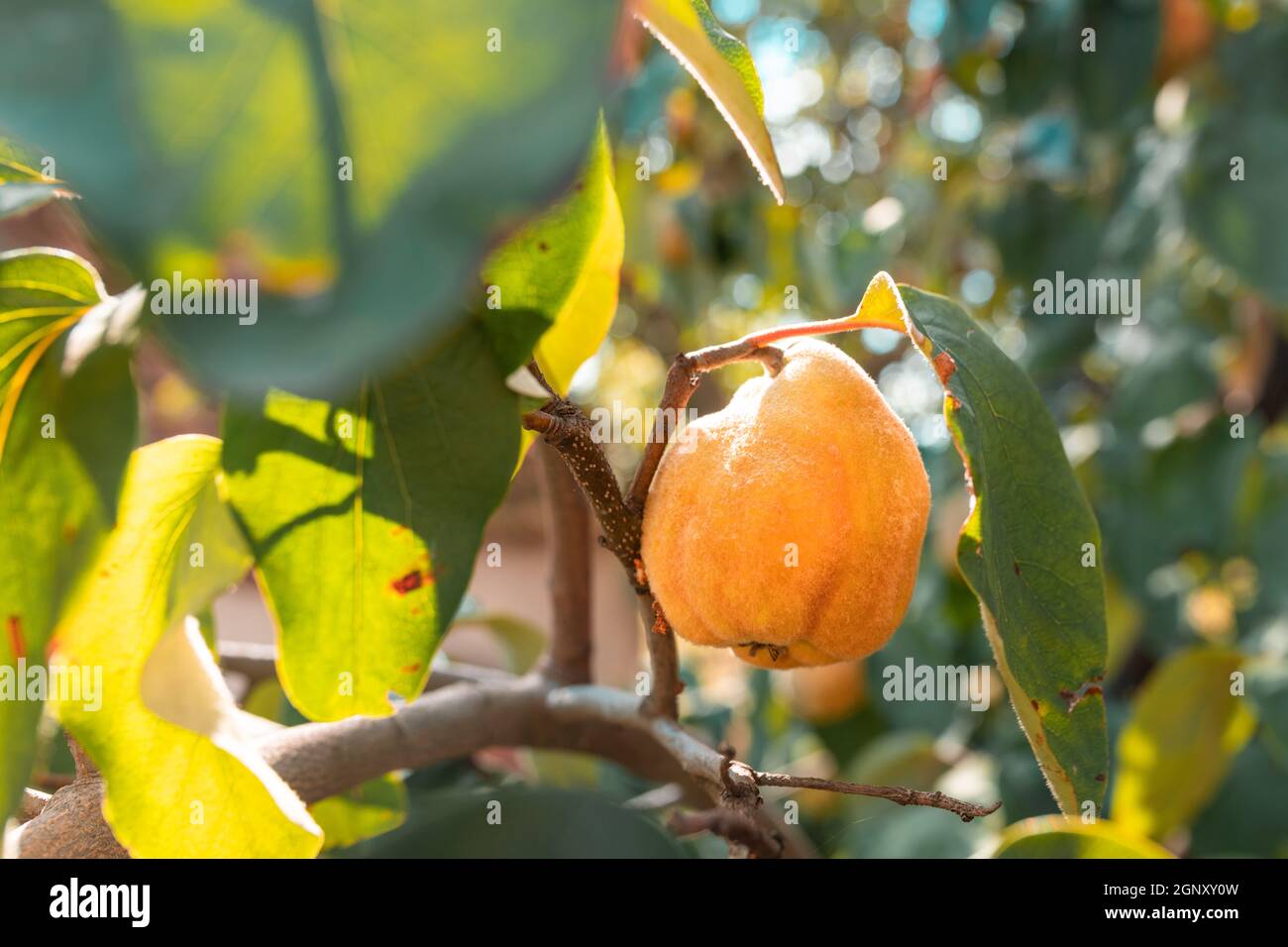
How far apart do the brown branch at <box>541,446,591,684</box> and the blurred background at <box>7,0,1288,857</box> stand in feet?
0.51

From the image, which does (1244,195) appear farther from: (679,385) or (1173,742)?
(679,385)

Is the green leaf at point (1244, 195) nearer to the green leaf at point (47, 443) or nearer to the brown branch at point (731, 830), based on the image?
the brown branch at point (731, 830)

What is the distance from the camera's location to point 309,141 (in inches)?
8.2

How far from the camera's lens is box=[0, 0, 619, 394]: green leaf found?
19 cm

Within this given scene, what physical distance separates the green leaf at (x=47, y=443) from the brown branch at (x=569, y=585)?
33 centimetres

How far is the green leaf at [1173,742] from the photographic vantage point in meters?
1.02

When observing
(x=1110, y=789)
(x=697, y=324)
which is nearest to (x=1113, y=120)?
(x=697, y=324)

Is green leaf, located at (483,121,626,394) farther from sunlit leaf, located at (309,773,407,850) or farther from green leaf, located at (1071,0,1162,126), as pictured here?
green leaf, located at (1071,0,1162,126)

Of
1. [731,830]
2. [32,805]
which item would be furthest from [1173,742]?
[32,805]

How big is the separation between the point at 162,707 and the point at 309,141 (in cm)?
29

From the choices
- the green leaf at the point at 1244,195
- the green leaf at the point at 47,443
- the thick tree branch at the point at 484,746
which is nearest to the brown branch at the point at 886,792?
the thick tree branch at the point at 484,746

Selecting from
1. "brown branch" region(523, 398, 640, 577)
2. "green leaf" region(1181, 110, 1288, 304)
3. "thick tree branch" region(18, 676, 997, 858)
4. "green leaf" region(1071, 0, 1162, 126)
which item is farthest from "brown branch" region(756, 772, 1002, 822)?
"green leaf" region(1071, 0, 1162, 126)

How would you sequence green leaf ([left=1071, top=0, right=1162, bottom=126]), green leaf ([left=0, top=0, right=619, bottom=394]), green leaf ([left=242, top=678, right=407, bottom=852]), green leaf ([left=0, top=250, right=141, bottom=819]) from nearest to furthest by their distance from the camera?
green leaf ([left=0, top=0, right=619, bottom=394]) < green leaf ([left=0, top=250, right=141, bottom=819]) < green leaf ([left=242, top=678, right=407, bottom=852]) < green leaf ([left=1071, top=0, right=1162, bottom=126])
